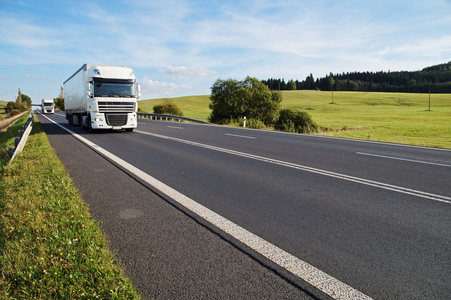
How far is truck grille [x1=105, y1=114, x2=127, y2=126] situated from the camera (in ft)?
50.0

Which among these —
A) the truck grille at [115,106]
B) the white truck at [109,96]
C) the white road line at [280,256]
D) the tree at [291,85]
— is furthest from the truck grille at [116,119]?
the tree at [291,85]

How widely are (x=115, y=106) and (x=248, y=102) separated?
27.9 metres

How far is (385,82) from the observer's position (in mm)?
124688

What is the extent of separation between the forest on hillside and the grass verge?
398 feet

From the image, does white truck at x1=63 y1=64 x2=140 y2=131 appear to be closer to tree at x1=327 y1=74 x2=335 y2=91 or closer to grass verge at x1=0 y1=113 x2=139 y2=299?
grass verge at x1=0 y1=113 x2=139 y2=299

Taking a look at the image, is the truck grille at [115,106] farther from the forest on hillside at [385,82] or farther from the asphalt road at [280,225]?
the forest on hillside at [385,82]

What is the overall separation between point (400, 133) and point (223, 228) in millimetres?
34547

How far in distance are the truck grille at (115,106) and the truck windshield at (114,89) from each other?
417mm

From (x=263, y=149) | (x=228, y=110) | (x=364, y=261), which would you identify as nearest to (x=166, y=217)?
(x=364, y=261)

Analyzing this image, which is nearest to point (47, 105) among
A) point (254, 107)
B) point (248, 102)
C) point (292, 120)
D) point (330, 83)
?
point (248, 102)

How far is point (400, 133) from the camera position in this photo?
31.8 metres

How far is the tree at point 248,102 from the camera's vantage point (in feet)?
134

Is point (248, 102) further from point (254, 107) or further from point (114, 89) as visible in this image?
point (114, 89)

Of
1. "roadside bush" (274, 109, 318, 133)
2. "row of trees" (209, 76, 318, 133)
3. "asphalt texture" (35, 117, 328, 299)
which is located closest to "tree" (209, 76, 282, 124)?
"row of trees" (209, 76, 318, 133)
